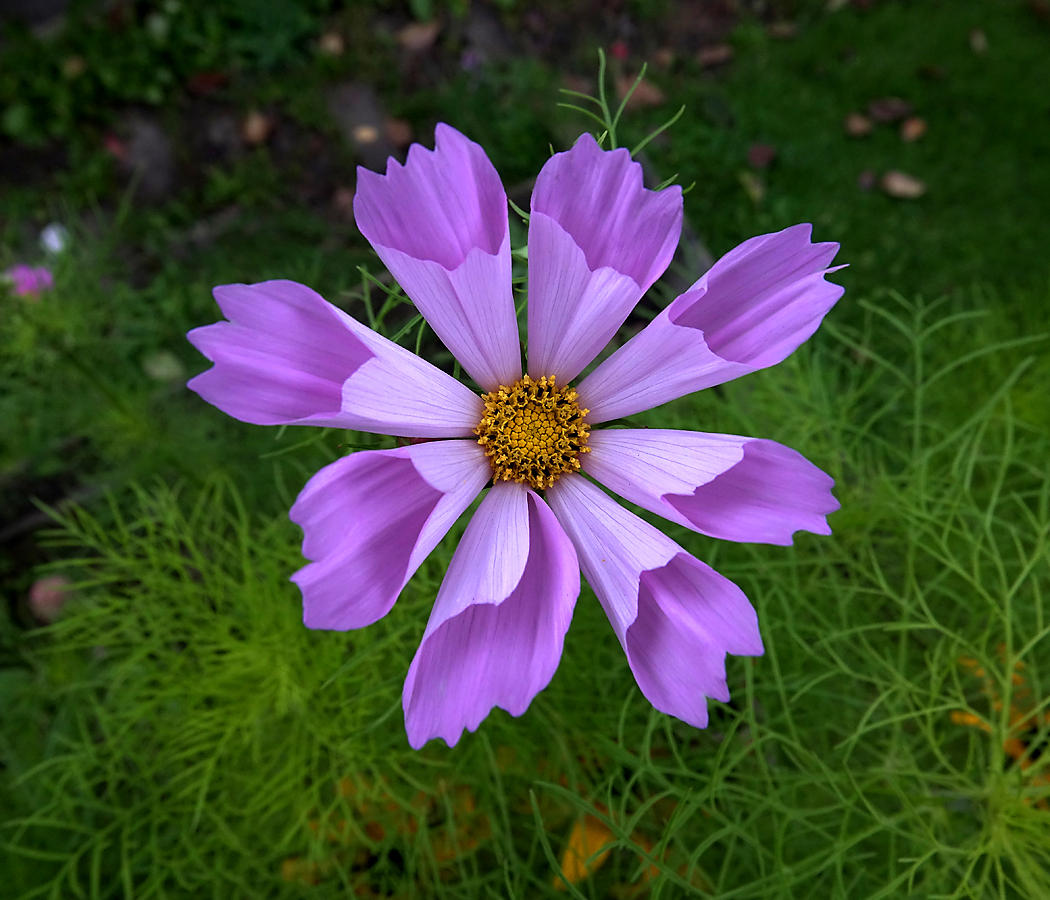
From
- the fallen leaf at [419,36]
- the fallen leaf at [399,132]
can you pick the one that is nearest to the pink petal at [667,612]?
the fallen leaf at [399,132]

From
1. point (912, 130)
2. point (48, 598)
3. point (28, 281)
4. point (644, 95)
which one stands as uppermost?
point (28, 281)

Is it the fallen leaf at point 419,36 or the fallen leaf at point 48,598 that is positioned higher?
the fallen leaf at point 419,36

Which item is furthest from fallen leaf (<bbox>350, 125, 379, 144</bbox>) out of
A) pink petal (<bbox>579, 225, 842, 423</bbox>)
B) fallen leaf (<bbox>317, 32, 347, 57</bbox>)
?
pink petal (<bbox>579, 225, 842, 423</bbox>)

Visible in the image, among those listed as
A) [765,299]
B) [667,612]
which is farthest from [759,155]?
[667,612]

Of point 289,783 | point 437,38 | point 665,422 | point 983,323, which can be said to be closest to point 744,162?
point 983,323

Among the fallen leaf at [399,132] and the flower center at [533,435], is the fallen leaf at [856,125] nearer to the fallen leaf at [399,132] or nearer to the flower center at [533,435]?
the fallen leaf at [399,132]

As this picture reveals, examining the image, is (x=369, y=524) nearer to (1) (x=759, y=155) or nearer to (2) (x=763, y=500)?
(2) (x=763, y=500)

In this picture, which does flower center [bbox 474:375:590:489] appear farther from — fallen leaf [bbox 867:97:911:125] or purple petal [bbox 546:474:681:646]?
fallen leaf [bbox 867:97:911:125]
